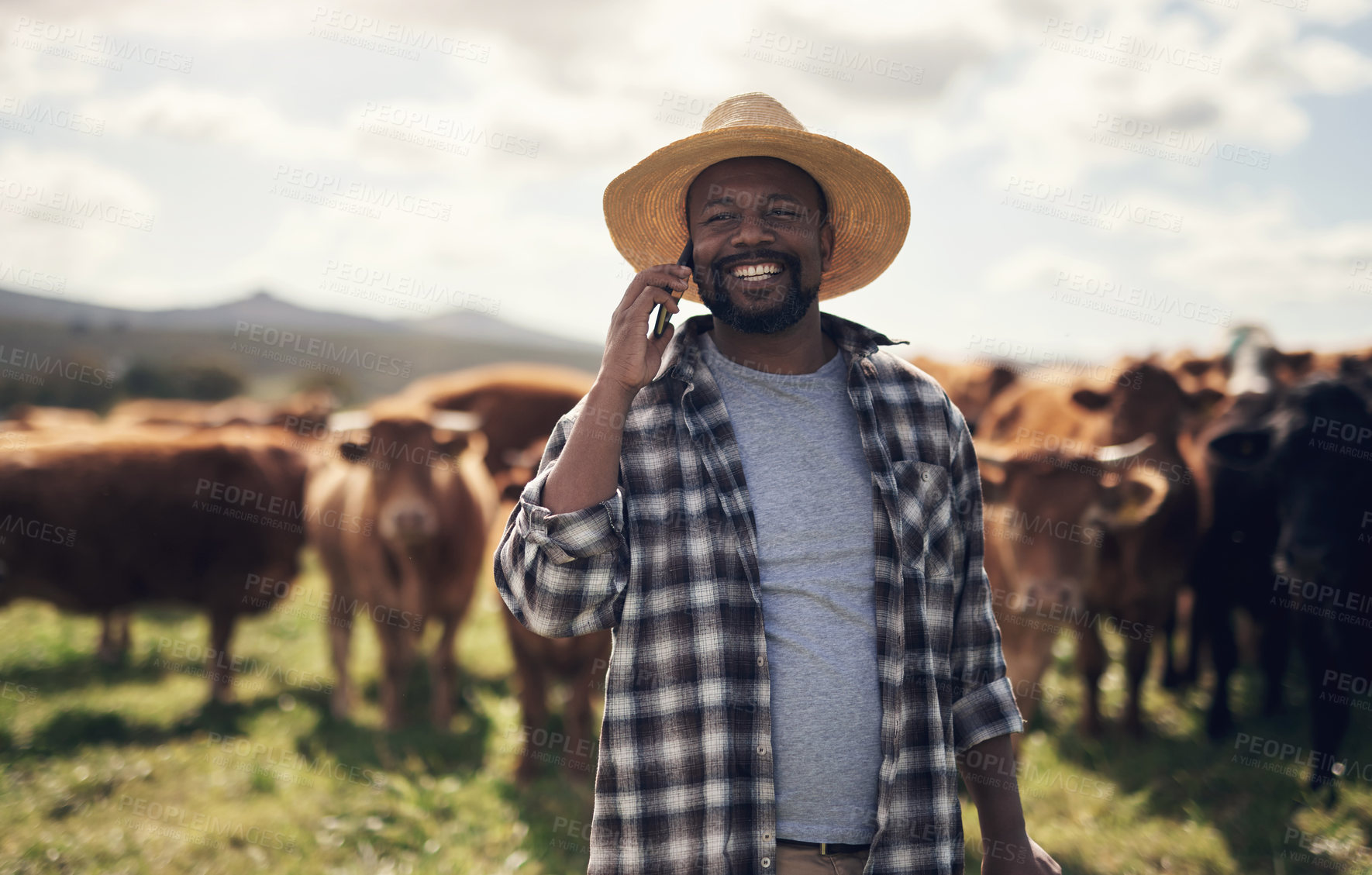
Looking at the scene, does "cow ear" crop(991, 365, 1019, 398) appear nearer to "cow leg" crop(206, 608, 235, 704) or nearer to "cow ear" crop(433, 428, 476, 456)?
Answer: "cow ear" crop(433, 428, 476, 456)

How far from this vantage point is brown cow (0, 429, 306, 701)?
294 inches

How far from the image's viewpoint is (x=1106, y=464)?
654 centimetres

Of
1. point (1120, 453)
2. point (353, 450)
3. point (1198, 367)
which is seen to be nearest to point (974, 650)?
point (1120, 453)

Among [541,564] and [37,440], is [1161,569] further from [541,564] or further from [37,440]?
[37,440]

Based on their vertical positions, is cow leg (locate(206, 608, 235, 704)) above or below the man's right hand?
below

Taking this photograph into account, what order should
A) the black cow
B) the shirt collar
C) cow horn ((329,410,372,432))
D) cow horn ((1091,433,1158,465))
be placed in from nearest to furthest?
the shirt collar, the black cow, cow horn ((1091,433,1158,465)), cow horn ((329,410,372,432))

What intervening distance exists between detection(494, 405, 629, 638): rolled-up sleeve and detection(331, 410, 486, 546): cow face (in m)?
5.03

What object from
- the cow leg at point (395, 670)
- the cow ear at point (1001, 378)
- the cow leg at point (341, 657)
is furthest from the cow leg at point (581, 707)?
the cow ear at point (1001, 378)

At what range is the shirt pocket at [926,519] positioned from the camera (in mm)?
2445

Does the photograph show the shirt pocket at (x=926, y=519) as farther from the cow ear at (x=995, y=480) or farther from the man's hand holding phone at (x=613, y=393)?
the cow ear at (x=995, y=480)

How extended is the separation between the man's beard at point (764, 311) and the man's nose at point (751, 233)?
38 millimetres

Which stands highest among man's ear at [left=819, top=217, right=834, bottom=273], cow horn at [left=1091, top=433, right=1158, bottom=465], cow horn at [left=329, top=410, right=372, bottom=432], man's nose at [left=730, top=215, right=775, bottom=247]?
man's ear at [left=819, top=217, right=834, bottom=273]

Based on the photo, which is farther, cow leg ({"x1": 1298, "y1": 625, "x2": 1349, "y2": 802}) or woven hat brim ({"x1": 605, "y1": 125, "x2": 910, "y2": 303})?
cow leg ({"x1": 1298, "y1": 625, "x2": 1349, "y2": 802})

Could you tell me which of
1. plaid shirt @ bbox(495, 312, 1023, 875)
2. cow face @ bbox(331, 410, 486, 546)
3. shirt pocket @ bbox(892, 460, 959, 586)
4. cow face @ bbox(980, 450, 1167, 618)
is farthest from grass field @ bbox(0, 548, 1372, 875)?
shirt pocket @ bbox(892, 460, 959, 586)
